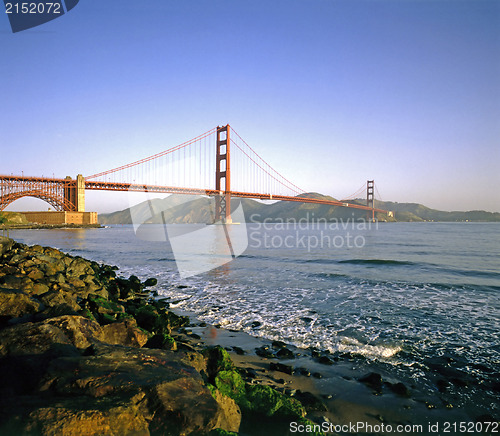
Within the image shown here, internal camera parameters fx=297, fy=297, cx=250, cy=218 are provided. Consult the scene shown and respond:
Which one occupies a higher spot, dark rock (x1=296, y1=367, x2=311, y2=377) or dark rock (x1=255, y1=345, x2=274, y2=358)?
dark rock (x1=296, y1=367, x2=311, y2=377)

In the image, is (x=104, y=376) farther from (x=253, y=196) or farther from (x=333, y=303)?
(x=253, y=196)

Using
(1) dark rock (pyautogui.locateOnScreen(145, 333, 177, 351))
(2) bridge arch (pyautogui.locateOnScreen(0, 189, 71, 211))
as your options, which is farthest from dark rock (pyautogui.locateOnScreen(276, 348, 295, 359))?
(2) bridge arch (pyautogui.locateOnScreen(0, 189, 71, 211))

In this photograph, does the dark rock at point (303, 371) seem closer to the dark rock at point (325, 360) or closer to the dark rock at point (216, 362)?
the dark rock at point (325, 360)

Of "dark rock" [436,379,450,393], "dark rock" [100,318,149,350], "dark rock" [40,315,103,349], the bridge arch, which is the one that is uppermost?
the bridge arch

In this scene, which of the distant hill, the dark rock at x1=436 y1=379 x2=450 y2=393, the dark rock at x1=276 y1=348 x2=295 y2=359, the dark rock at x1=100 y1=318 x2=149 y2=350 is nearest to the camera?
the dark rock at x1=100 y1=318 x2=149 y2=350

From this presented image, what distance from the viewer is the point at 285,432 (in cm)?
221

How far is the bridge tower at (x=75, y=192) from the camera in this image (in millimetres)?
50044

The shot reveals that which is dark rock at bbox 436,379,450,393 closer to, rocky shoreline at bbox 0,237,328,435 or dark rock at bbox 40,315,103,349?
rocky shoreline at bbox 0,237,328,435

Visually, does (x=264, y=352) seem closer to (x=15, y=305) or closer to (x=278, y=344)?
(x=278, y=344)

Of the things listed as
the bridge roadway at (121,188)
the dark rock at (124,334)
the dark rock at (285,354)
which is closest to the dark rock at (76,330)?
the dark rock at (124,334)

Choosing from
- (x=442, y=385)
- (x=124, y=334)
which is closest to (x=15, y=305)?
(x=124, y=334)


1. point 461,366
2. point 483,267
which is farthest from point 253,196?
point 461,366

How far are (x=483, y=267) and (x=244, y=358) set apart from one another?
13.4 meters

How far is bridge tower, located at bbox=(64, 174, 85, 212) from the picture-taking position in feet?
164
